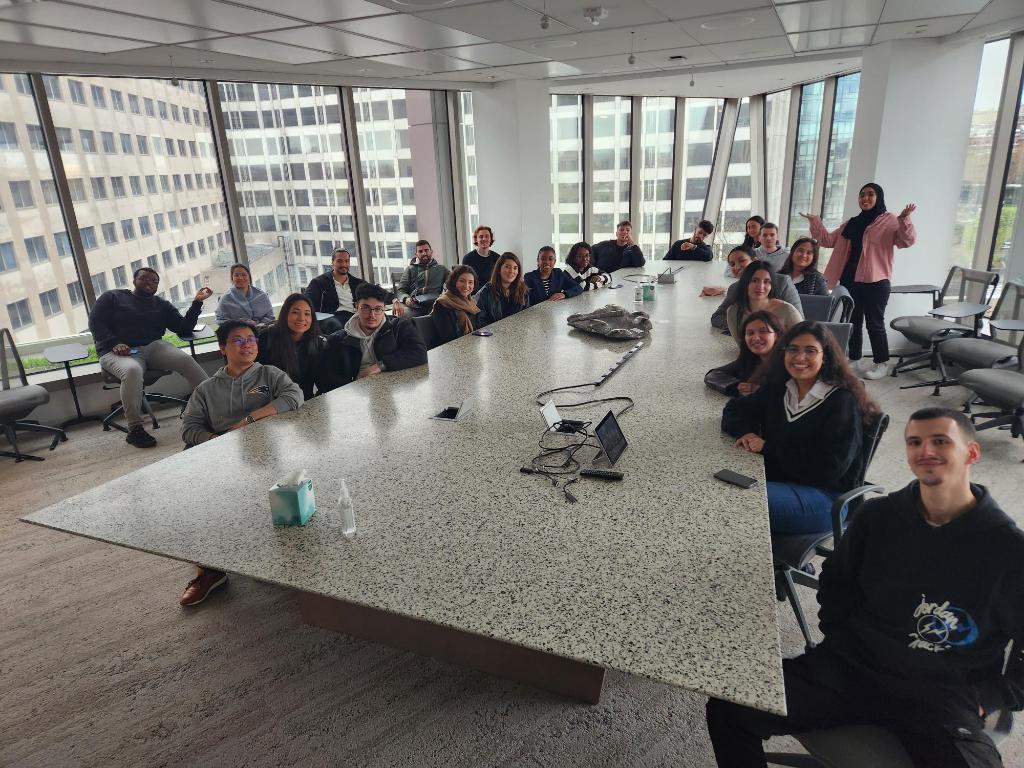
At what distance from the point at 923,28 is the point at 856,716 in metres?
5.42

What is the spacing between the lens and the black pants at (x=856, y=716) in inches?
52.9

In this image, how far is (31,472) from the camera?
430cm

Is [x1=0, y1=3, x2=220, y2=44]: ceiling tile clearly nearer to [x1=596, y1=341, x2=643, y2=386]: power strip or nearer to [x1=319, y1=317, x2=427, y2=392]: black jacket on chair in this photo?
[x1=319, y1=317, x2=427, y2=392]: black jacket on chair

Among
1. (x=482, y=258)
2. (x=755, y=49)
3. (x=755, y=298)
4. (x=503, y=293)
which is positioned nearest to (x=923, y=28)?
(x=755, y=49)

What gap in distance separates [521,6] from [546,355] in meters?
2.00

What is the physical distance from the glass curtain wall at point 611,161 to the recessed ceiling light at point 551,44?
13.9 ft

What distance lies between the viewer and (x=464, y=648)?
227 centimetres

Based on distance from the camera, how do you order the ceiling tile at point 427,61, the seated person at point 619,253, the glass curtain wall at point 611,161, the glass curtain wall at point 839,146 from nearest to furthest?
the ceiling tile at point 427,61
the seated person at point 619,253
the glass curtain wall at point 839,146
the glass curtain wall at point 611,161

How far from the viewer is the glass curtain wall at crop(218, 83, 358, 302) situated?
20.4 ft

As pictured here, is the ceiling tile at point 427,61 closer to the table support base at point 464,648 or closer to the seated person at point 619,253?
the seated person at point 619,253

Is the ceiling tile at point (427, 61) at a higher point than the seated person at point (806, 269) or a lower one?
higher

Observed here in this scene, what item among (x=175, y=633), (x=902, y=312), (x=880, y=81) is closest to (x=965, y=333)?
(x=902, y=312)

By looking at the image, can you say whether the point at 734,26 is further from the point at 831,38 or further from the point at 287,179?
the point at 287,179

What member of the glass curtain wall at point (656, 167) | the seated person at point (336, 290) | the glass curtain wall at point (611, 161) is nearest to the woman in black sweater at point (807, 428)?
the seated person at point (336, 290)
